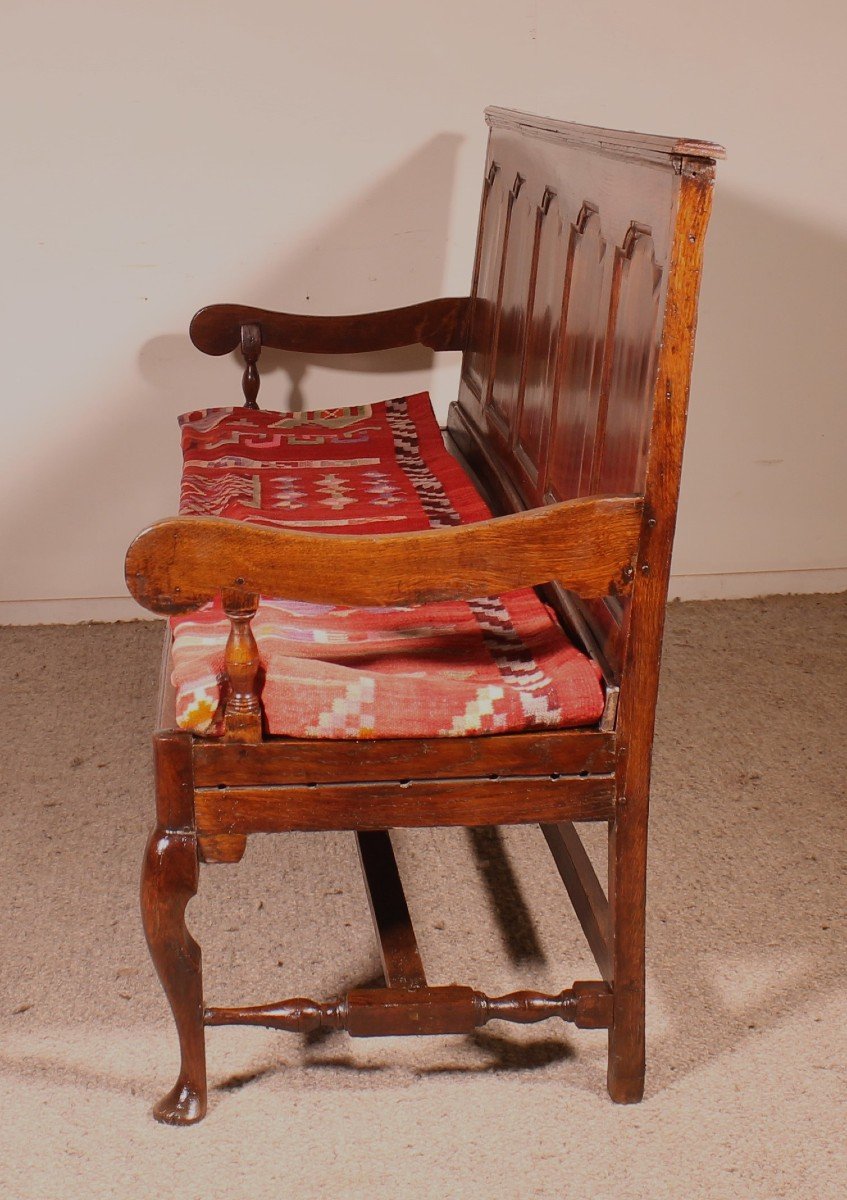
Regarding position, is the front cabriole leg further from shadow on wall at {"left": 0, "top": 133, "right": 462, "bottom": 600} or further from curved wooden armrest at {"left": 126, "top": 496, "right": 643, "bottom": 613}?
shadow on wall at {"left": 0, "top": 133, "right": 462, "bottom": 600}

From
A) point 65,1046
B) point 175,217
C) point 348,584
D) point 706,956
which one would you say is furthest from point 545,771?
point 175,217

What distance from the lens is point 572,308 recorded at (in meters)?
1.90

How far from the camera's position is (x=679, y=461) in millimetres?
1495

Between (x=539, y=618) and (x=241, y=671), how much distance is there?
1.67 feet

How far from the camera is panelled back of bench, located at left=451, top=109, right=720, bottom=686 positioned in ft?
4.99

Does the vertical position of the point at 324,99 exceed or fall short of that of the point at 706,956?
it exceeds it

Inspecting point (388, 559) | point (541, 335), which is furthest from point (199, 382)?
point (388, 559)

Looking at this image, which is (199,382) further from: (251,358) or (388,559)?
(388,559)

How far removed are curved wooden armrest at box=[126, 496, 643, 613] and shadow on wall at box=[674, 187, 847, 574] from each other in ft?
6.05

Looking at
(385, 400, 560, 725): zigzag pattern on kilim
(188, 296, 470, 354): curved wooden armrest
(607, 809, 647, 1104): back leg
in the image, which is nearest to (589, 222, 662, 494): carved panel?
(385, 400, 560, 725): zigzag pattern on kilim

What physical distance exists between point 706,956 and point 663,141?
4.19 feet

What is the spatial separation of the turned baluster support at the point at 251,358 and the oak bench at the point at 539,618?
3.55 feet

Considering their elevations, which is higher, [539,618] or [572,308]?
[572,308]

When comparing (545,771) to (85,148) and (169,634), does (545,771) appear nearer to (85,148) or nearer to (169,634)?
(169,634)
